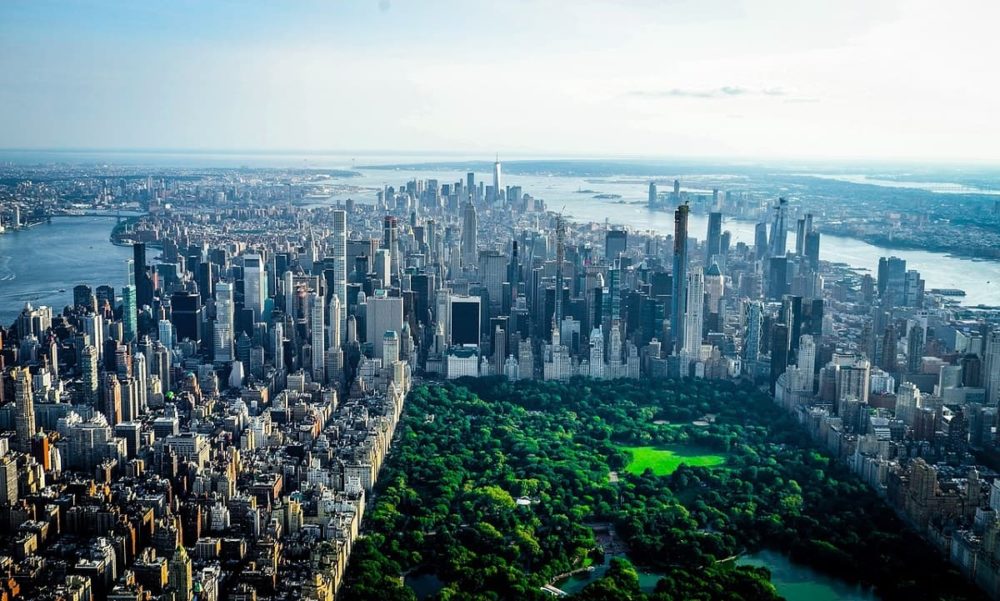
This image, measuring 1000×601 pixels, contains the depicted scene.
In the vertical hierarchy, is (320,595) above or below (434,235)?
below

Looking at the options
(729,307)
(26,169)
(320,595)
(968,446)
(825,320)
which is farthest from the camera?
(729,307)

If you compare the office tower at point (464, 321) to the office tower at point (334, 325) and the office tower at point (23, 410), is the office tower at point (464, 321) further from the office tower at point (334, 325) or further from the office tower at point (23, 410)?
the office tower at point (23, 410)

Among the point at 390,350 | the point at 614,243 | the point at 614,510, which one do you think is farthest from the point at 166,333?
the point at 614,243

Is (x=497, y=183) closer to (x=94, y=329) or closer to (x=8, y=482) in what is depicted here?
(x=94, y=329)

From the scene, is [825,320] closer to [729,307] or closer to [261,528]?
[729,307]

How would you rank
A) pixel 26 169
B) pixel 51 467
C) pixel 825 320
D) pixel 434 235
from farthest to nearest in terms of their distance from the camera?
pixel 434 235
pixel 825 320
pixel 26 169
pixel 51 467


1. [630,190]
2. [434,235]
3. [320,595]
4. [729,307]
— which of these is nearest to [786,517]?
[320,595]

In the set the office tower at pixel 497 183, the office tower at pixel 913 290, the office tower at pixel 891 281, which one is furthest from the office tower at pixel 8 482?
the office tower at pixel 497 183
